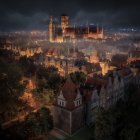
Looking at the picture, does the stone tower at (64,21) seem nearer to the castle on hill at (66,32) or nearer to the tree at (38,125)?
the castle on hill at (66,32)

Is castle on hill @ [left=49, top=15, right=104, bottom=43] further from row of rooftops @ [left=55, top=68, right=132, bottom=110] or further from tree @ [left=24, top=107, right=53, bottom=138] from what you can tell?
tree @ [left=24, top=107, right=53, bottom=138]

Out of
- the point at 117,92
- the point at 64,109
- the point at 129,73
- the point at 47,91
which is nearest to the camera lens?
the point at 64,109

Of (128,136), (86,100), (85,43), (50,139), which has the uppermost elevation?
(85,43)

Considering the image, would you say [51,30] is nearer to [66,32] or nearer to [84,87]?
[66,32]

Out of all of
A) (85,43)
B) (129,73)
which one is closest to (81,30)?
(85,43)

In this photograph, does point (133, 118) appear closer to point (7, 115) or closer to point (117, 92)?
point (117, 92)

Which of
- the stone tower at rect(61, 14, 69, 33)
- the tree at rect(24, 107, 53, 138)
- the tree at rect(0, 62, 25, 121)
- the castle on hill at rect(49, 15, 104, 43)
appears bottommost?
the tree at rect(24, 107, 53, 138)

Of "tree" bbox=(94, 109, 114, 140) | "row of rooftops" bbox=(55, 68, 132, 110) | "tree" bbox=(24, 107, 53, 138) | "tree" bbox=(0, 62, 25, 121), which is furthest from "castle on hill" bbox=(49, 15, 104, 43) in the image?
"tree" bbox=(94, 109, 114, 140)

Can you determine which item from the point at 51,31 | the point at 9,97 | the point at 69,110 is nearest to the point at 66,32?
the point at 51,31

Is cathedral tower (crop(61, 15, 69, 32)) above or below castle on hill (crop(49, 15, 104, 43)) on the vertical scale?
above

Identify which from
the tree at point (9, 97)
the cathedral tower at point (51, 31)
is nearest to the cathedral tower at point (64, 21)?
the cathedral tower at point (51, 31)

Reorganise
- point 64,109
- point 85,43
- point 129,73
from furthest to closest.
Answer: point 85,43 → point 129,73 → point 64,109
